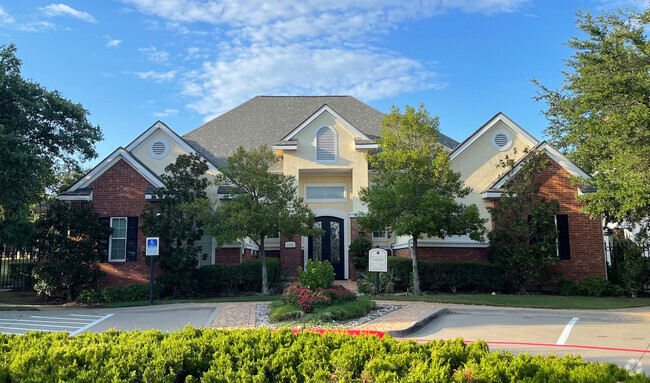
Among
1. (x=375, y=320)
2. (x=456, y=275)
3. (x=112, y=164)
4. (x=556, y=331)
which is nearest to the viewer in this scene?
(x=556, y=331)

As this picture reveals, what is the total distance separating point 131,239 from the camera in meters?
17.0

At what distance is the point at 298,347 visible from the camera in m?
5.32

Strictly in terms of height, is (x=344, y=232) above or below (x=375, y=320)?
above

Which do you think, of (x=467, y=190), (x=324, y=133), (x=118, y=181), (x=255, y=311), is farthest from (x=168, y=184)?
(x=467, y=190)

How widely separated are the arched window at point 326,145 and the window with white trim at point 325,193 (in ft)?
4.74

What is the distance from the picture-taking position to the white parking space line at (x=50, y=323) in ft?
34.9

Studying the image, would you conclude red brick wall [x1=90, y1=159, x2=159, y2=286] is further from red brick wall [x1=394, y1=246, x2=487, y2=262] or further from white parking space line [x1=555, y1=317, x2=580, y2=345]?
white parking space line [x1=555, y1=317, x2=580, y2=345]

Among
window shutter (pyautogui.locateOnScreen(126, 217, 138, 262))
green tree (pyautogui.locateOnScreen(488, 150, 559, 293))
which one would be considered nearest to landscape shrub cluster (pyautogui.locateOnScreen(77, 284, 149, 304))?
window shutter (pyautogui.locateOnScreen(126, 217, 138, 262))

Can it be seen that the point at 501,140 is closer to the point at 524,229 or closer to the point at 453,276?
the point at 524,229

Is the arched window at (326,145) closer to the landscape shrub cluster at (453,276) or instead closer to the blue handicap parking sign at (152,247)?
the landscape shrub cluster at (453,276)

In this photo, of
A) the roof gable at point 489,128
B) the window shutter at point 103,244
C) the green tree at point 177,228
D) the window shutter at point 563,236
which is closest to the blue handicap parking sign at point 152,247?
the green tree at point 177,228

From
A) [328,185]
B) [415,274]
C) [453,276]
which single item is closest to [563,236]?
[453,276]

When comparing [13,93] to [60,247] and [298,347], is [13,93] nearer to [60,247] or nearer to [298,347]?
[60,247]

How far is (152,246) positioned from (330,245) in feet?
29.5
